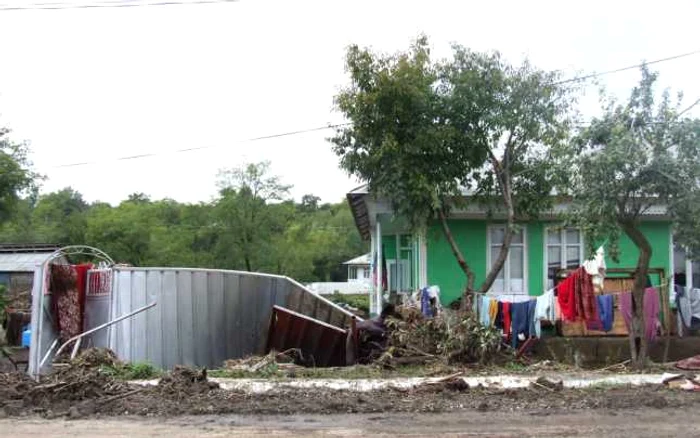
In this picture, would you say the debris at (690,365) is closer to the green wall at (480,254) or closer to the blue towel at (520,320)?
the blue towel at (520,320)

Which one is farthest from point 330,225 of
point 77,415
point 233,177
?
point 77,415

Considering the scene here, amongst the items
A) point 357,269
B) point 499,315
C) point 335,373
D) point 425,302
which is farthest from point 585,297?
point 357,269

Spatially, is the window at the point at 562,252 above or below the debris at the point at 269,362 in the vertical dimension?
above

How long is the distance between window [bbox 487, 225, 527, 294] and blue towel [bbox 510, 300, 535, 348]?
7.86ft

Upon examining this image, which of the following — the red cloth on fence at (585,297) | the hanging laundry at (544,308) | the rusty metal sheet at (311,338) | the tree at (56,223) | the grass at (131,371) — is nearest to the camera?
the grass at (131,371)

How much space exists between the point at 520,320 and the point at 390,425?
7.34m

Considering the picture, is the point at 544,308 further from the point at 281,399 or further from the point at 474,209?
the point at 281,399

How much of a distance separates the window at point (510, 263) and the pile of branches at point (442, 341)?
3815mm

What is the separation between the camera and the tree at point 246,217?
184 ft

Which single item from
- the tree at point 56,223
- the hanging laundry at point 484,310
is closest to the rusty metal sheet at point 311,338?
the hanging laundry at point 484,310

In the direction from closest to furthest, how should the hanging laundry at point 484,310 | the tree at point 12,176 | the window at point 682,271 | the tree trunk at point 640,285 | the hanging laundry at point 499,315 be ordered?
the tree trunk at point 640,285, the hanging laundry at point 484,310, the hanging laundry at point 499,315, the window at point 682,271, the tree at point 12,176

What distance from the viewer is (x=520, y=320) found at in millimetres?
14633

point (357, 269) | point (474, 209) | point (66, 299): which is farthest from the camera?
point (357, 269)

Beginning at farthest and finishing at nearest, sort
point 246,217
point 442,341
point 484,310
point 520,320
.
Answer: point 246,217 → point 484,310 → point 520,320 → point 442,341
